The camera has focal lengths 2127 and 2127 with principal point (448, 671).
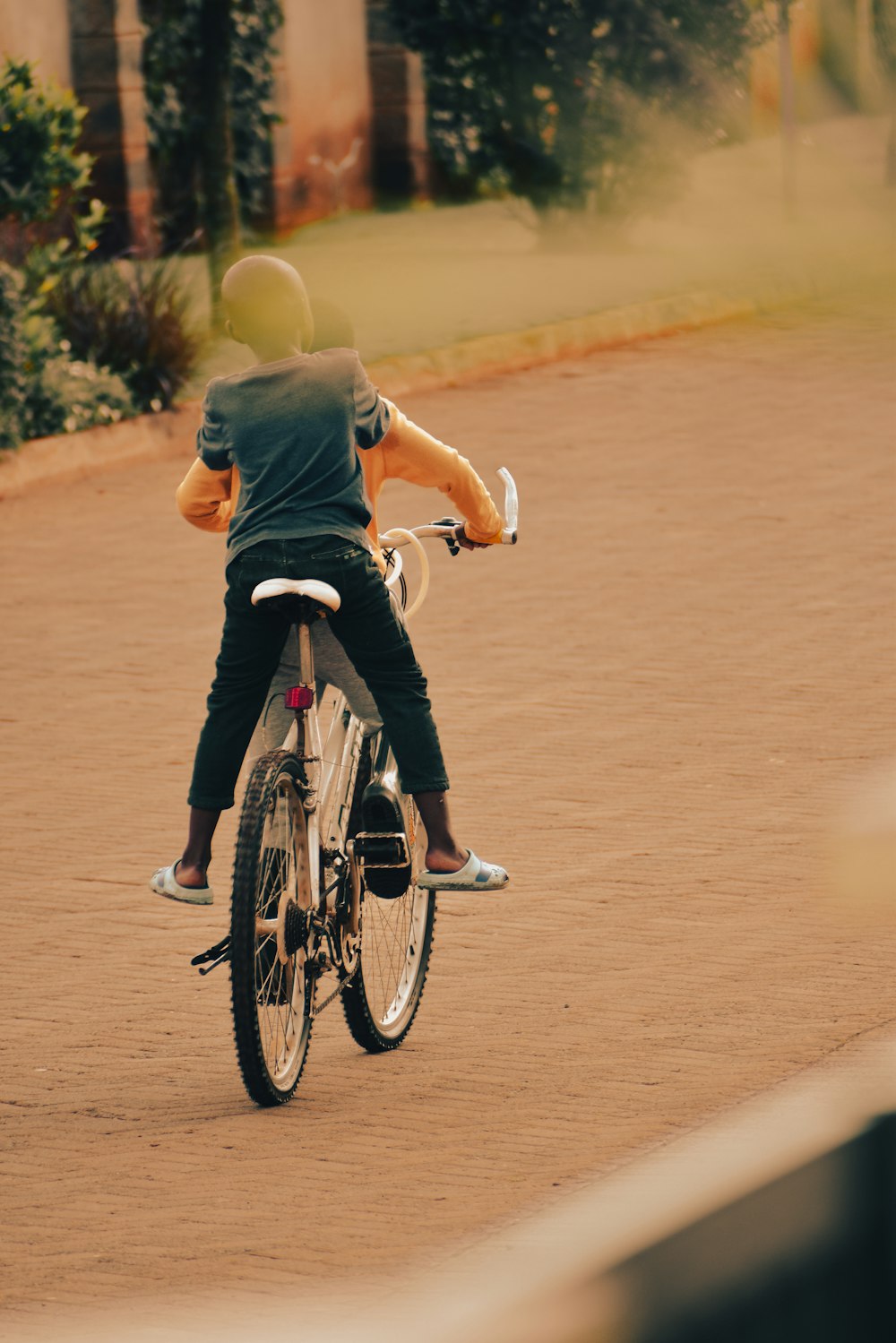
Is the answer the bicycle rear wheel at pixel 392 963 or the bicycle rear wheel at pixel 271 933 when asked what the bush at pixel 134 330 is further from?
the bicycle rear wheel at pixel 271 933

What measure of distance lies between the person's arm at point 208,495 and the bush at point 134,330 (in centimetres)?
927

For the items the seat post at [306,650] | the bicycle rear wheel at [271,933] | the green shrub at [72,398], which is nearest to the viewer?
the bicycle rear wheel at [271,933]

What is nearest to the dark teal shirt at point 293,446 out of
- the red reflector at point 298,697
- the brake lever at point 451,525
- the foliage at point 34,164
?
the red reflector at point 298,697

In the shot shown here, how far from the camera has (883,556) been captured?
33.2ft

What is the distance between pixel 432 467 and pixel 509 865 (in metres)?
1.87

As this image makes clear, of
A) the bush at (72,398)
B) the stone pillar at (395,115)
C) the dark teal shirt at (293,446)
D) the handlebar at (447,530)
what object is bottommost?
the stone pillar at (395,115)

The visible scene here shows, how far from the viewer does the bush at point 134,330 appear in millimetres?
13969

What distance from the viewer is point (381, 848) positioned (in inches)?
183

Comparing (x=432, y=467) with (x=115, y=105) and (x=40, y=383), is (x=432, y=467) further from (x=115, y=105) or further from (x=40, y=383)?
(x=115, y=105)

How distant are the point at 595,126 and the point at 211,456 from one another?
56.0ft

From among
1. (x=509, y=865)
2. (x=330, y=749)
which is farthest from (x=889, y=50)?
(x=330, y=749)

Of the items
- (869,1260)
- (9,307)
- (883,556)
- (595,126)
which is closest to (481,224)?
(595,126)

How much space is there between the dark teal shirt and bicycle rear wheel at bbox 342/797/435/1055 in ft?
2.66

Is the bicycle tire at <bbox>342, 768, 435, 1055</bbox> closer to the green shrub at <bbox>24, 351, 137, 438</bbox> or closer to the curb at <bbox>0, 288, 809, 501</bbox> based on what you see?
the curb at <bbox>0, 288, 809, 501</bbox>
